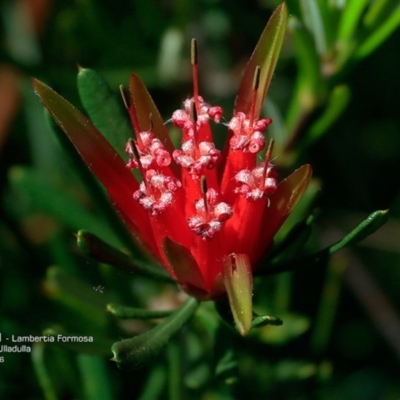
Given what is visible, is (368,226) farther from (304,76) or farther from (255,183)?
(304,76)

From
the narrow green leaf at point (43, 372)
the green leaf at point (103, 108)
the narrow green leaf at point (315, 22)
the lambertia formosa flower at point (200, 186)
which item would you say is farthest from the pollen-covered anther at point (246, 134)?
the narrow green leaf at point (43, 372)

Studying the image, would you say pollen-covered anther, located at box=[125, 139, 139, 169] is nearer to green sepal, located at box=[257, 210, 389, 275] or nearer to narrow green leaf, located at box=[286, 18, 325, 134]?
green sepal, located at box=[257, 210, 389, 275]

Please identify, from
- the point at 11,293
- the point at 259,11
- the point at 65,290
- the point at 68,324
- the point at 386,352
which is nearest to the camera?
the point at 65,290

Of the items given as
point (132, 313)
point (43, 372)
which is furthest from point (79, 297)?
point (132, 313)

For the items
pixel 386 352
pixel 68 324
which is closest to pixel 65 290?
pixel 68 324

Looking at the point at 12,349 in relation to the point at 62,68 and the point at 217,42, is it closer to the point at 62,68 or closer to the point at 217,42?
the point at 62,68

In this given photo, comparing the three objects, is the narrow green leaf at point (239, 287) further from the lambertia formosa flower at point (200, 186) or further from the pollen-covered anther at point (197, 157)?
the pollen-covered anther at point (197, 157)
